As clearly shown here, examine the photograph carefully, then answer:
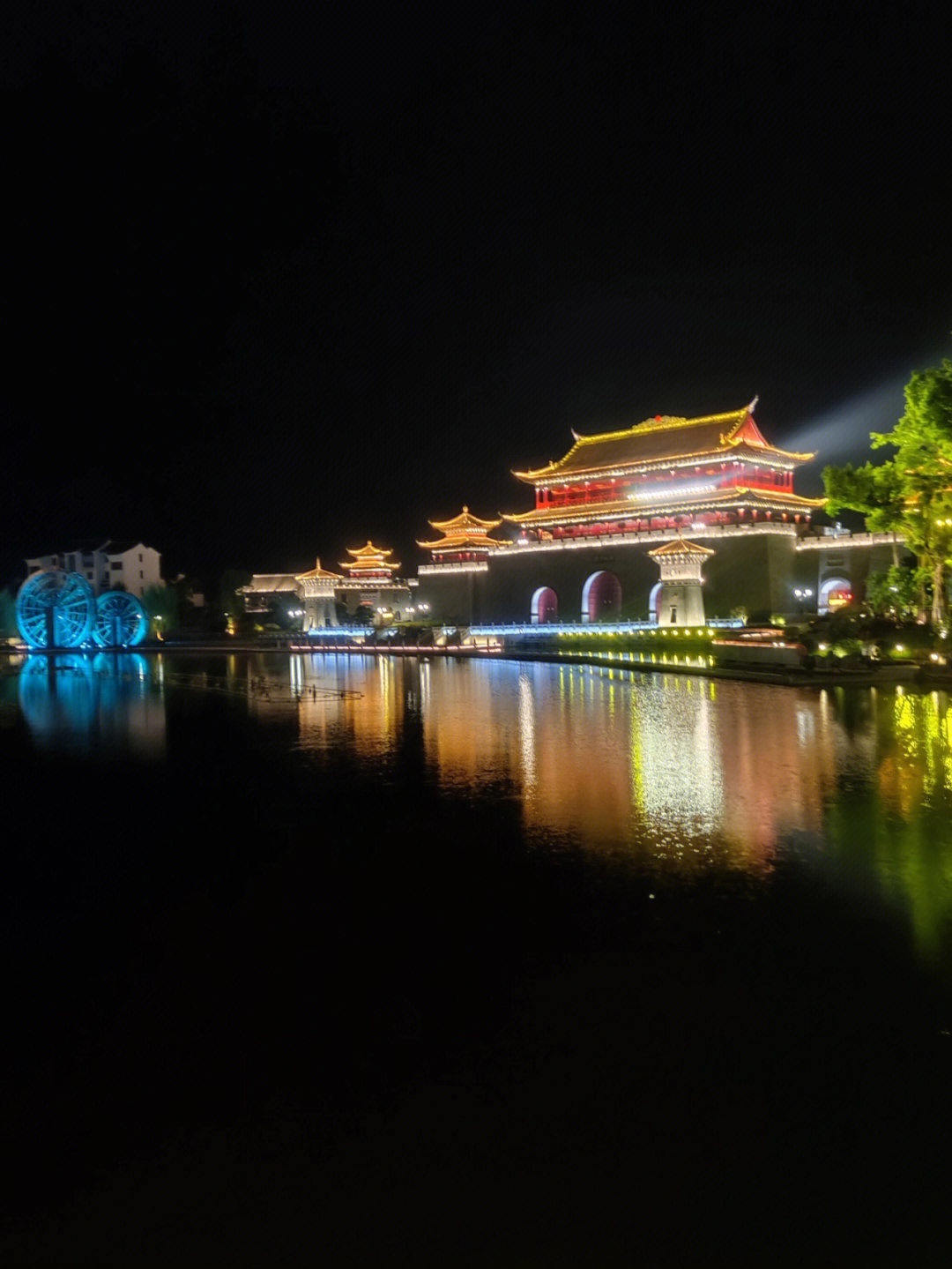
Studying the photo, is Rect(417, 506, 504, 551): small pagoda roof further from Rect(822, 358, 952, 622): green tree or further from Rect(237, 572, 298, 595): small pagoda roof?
Rect(822, 358, 952, 622): green tree

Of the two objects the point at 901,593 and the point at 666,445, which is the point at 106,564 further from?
the point at 901,593

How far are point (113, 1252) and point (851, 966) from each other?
141 inches

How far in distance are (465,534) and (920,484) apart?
30.5m

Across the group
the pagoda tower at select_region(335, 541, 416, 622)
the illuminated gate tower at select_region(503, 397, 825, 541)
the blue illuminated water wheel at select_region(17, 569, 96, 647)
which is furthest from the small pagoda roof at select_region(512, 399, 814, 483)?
the blue illuminated water wheel at select_region(17, 569, 96, 647)

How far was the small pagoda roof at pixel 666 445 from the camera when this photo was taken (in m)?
40.2

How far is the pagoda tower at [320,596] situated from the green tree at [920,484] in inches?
1524

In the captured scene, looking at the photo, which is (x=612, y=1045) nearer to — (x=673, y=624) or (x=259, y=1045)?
(x=259, y=1045)

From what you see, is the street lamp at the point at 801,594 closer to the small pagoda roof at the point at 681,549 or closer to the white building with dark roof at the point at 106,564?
the small pagoda roof at the point at 681,549

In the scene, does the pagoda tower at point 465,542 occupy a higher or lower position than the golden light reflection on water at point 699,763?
higher

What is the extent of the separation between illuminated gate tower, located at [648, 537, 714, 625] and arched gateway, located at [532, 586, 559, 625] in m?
9.94

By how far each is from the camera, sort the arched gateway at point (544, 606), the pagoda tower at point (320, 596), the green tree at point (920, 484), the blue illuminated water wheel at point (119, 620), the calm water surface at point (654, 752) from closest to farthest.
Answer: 1. the calm water surface at point (654, 752)
2. the green tree at point (920, 484)
3. the arched gateway at point (544, 606)
4. the blue illuminated water wheel at point (119, 620)
5. the pagoda tower at point (320, 596)


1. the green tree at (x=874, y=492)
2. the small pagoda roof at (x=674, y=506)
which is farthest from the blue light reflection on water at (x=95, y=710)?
the small pagoda roof at (x=674, y=506)

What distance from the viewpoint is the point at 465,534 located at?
51.2 metres

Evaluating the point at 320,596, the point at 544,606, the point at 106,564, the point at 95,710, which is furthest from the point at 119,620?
the point at 95,710
